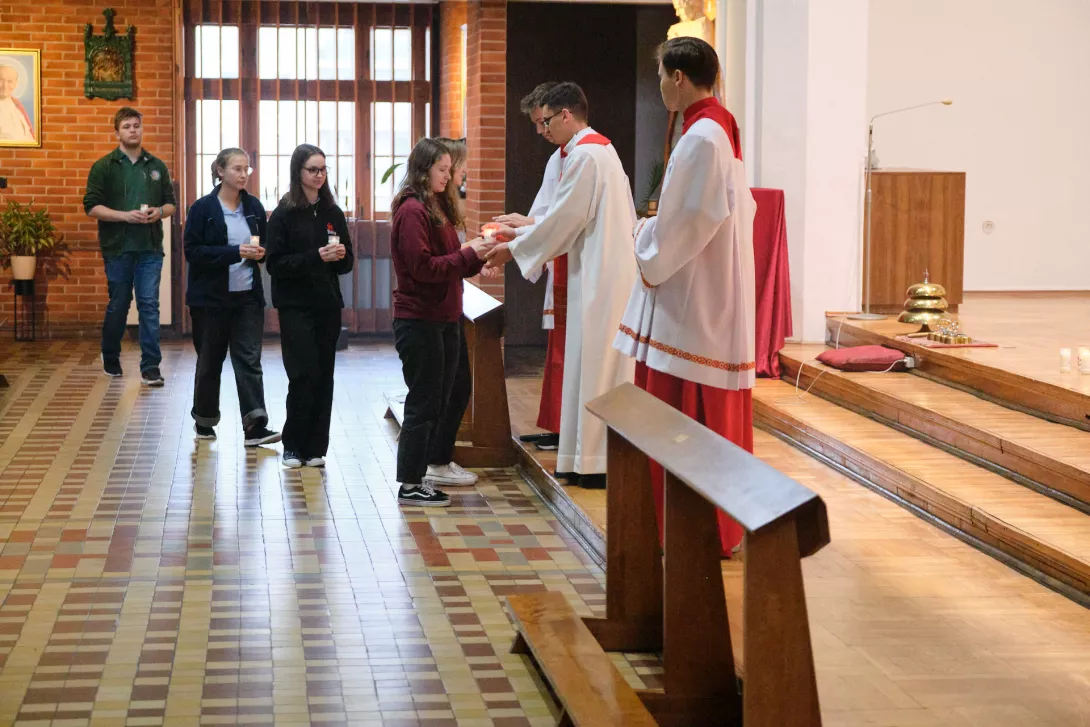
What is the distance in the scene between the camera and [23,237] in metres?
11.3

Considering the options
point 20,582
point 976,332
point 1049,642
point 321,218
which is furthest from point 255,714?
point 976,332

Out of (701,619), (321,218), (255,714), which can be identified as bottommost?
(255,714)

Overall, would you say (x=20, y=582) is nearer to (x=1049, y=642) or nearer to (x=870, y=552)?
(x=870, y=552)

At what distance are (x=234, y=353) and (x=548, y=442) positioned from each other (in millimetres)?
1795

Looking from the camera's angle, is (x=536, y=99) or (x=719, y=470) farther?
(x=536, y=99)

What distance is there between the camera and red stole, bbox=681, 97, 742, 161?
4652 mm

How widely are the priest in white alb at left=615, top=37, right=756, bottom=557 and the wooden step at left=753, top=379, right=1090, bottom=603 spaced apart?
3.25 ft

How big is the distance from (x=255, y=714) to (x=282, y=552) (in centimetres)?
163

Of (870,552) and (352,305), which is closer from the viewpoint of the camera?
(870,552)

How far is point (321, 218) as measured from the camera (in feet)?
21.4

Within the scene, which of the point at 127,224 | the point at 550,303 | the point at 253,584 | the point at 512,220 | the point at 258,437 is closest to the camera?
the point at 253,584

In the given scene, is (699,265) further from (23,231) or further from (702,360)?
(23,231)

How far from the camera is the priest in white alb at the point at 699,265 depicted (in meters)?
4.59

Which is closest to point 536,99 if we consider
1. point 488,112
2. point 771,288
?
point 771,288
